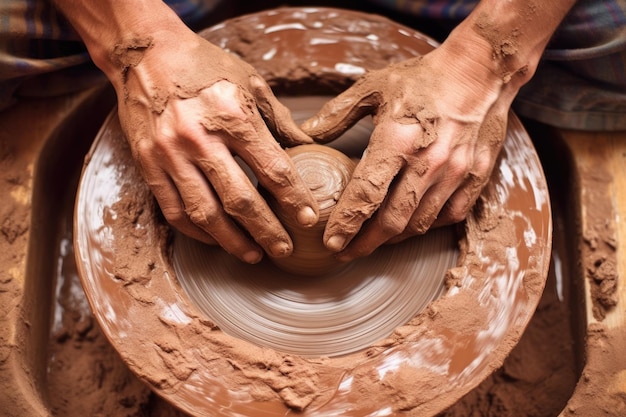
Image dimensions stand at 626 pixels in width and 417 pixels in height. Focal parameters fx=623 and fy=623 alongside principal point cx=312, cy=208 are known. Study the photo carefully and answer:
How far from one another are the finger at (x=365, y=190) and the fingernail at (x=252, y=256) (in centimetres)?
18

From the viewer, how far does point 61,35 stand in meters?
1.61

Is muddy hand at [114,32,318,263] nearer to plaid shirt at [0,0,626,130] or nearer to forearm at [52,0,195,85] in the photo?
forearm at [52,0,195,85]

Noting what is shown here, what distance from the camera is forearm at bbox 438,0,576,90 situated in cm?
145

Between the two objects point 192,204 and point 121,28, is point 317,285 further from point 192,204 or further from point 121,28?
point 121,28

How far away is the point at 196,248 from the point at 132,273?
0.17 m

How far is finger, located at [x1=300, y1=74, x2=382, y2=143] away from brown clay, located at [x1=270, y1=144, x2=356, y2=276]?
0.24ft

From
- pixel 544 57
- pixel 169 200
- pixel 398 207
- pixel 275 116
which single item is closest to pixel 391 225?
pixel 398 207

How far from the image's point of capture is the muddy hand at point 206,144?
1.30 metres

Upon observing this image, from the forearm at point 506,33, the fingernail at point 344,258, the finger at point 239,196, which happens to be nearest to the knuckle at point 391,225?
the fingernail at point 344,258

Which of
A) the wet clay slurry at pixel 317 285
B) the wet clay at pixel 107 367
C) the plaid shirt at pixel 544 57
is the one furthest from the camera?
the wet clay at pixel 107 367

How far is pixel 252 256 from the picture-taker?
143cm

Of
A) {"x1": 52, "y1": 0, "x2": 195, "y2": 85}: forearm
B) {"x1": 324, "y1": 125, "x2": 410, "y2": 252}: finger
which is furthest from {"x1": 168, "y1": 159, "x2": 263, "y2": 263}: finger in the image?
{"x1": 52, "y1": 0, "x2": 195, "y2": 85}: forearm

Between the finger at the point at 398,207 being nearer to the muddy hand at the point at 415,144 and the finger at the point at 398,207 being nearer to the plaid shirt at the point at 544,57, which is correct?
the muddy hand at the point at 415,144

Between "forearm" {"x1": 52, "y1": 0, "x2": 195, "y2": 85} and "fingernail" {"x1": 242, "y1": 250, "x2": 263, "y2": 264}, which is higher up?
"forearm" {"x1": 52, "y1": 0, "x2": 195, "y2": 85}
